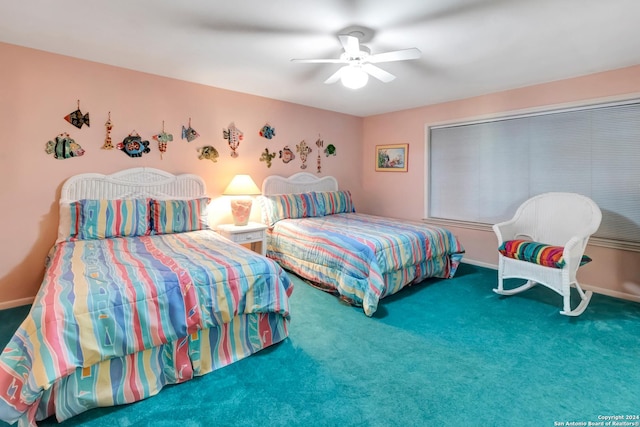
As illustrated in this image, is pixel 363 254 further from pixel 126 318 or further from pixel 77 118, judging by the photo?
pixel 77 118

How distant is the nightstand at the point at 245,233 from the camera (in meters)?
3.65

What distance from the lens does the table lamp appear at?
3.88 m

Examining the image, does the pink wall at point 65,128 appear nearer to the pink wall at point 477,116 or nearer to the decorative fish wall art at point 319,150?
the decorative fish wall art at point 319,150

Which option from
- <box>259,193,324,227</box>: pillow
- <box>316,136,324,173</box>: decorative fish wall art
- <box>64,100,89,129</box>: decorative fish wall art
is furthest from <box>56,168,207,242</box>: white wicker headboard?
<box>316,136,324,173</box>: decorative fish wall art

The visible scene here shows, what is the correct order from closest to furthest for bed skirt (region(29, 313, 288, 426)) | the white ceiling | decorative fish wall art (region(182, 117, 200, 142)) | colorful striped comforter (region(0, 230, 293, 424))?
colorful striped comforter (region(0, 230, 293, 424)) < bed skirt (region(29, 313, 288, 426)) < the white ceiling < decorative fish wall art (region(182, 117, 200, 142))

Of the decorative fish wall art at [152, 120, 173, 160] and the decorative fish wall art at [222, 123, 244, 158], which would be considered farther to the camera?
the decorative fish wall art at [222, 123, 244, 158]

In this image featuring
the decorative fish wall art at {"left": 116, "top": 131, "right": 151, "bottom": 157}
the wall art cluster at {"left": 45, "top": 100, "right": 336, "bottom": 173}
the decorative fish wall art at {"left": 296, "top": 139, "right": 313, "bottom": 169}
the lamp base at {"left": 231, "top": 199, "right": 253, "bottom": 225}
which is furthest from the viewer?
the decorative fish wall art at {"left": 296, "top": 139, "right": 313, "bottom": 169}

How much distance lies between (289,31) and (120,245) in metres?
2.23

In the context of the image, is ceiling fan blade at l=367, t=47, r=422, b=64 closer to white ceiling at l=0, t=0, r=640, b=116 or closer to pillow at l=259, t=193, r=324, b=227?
white ceiling at l=0, t=0, r=640, b=116

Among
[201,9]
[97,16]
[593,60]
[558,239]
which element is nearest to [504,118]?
[593,60]

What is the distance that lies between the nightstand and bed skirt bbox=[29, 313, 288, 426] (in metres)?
1.54

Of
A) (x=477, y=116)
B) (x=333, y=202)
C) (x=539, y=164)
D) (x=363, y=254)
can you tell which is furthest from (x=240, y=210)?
(x=539, y=164)

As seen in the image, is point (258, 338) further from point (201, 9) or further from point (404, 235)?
point (201, 9)

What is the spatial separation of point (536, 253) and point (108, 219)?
404 centimetres
